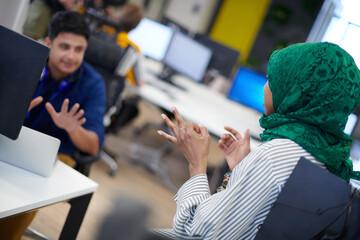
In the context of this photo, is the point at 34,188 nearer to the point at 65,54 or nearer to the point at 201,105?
the point at 65,54

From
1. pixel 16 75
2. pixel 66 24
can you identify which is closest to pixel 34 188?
pixel 16 75

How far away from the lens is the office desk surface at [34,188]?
1070 millimetres

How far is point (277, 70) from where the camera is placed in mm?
1174

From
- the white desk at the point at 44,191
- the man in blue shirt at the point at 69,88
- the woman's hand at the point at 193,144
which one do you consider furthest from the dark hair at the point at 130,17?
the woman's hand at the point at 193,144

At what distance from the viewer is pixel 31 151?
1233mm

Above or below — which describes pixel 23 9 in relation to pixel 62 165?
above

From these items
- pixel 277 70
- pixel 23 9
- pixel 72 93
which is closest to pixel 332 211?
pixel 277 70

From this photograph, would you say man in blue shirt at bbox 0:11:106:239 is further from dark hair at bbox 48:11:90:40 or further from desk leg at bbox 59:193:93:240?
desk leg at bbox 59:193:93:240

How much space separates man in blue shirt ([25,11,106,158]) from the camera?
1855 mm

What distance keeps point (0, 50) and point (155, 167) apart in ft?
9.08

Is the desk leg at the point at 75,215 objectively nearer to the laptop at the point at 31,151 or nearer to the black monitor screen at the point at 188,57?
the laptop at the point at 31,151

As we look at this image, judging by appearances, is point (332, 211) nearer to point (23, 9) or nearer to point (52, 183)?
point (52, 183)

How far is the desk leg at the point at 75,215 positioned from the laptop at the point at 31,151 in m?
0.16

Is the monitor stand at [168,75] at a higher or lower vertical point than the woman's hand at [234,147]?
lower
